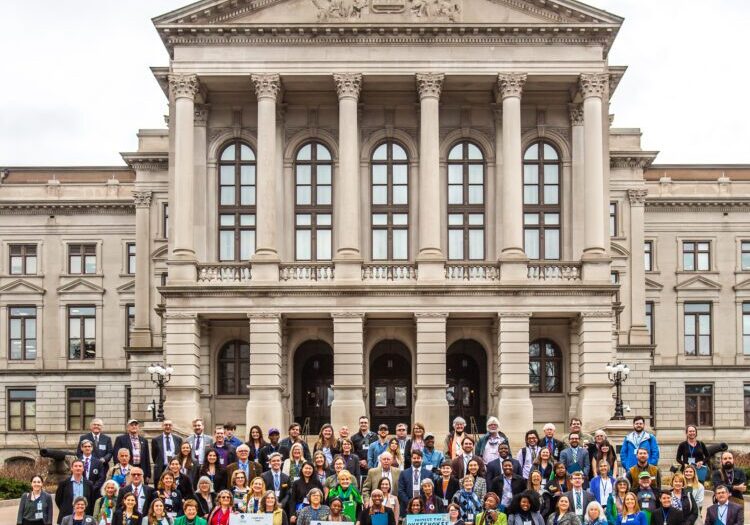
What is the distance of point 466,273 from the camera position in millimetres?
A: 51031

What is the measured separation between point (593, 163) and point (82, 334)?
99.6ft

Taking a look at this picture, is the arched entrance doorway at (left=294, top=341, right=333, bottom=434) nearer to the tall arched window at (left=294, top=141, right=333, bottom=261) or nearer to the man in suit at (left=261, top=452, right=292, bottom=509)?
the tall arched window at (left=294, top=141, right=333, bottom=261)

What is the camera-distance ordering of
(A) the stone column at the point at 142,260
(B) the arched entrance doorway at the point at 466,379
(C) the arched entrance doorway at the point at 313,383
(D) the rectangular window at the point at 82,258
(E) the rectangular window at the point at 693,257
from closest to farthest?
(C) the arched entrance doorway at the point at 313,383 → (B) the arched entrance doorway at the point at 466,379 → (A) the stone column at the point at 142,260 → (D) the rectangular window at the point at 82,258 → (E) the rectangular window at the point at 693,257

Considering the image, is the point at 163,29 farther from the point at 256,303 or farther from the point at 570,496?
the point at 570,496

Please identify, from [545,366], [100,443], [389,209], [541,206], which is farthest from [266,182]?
[100,443]

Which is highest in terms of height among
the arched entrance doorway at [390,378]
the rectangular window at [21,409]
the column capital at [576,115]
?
the column capital at [576,115]

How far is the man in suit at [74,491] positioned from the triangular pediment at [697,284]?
49820 millimetres

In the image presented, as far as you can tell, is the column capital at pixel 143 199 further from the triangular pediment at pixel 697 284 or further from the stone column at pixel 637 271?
the triangular pediment at pixel 697 284

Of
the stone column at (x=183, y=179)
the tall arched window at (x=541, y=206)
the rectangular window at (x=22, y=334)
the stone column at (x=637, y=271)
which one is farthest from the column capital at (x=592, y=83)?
the rectangular window at (x=22, y=334)

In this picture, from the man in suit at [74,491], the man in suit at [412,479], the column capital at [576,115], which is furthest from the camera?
the column capital at [576,115]

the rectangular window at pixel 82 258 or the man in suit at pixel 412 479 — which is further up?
the rectangular window at pixel 82 258

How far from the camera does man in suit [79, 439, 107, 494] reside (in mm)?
26219

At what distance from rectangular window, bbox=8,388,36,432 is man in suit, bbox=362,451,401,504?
46.5 metres

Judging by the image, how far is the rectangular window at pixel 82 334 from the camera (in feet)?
226
